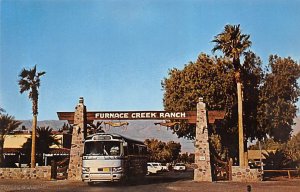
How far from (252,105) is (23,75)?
2371 centimetres

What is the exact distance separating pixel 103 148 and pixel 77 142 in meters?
8.24

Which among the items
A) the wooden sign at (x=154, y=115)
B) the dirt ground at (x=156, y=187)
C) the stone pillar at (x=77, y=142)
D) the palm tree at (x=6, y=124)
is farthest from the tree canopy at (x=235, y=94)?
the palm tree at (x=6, y=124)

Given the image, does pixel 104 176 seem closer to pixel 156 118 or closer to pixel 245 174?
pixel 156 118

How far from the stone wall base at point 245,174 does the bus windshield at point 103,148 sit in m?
10.6

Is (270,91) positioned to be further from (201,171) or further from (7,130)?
(7,130)

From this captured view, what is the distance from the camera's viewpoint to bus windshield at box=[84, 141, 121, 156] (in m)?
29.7

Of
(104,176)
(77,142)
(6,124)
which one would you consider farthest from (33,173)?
(6,124)

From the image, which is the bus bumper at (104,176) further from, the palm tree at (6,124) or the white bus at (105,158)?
the palm tree at (6,124)

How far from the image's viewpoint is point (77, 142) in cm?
3753

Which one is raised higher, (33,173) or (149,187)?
(33,173)

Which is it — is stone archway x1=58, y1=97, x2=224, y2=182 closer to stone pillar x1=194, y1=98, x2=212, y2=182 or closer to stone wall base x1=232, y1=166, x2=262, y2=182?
stone pillar x1=194, y1=98, x2=212, y2=182

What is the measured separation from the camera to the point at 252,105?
163ft

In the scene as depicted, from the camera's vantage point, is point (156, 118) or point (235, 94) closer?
point (156, 118)

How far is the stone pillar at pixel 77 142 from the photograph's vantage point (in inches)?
1467
